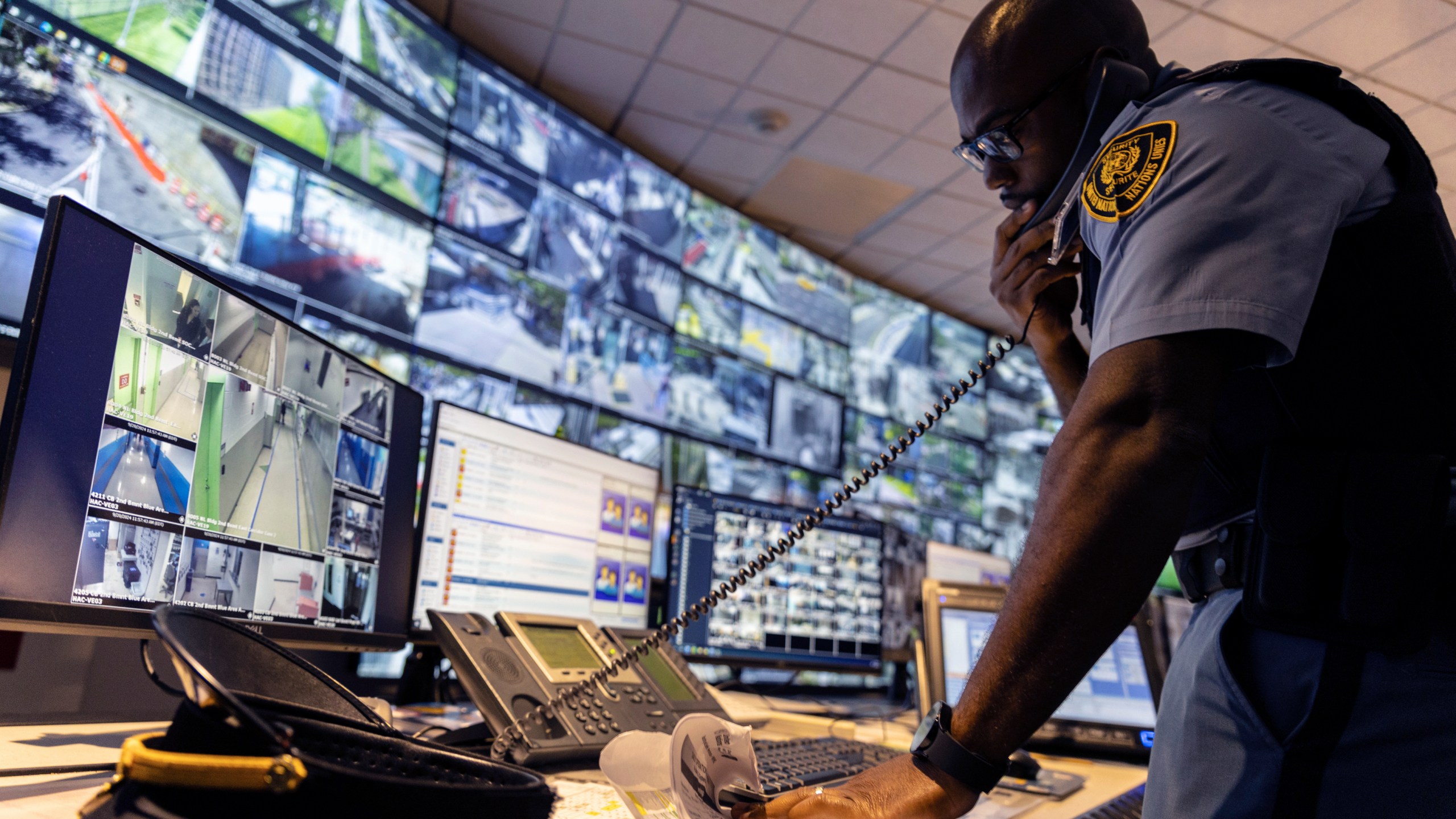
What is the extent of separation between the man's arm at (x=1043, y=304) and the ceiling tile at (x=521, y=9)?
8.43 ft

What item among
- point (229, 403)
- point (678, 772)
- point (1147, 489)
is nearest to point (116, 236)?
point (229, 403)

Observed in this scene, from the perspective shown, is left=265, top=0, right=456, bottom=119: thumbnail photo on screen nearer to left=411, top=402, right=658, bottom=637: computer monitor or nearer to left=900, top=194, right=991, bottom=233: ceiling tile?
left=411, top=402, right=658, bottom=637: computer monitor

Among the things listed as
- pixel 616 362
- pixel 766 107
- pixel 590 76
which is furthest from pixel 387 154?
pixel 766 107

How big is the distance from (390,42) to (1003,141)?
2.67 m

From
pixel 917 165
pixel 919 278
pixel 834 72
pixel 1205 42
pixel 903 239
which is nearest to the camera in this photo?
pixel 1205 42

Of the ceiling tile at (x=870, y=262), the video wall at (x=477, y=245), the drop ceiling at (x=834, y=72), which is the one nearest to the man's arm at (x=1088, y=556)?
the video wall at (x=477, y=245)

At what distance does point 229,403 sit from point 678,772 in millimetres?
659

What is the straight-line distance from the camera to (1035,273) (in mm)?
1135

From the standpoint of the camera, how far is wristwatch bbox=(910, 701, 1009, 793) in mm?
620

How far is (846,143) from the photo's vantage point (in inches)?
153

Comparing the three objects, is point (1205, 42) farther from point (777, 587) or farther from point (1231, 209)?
point (1231, 209)

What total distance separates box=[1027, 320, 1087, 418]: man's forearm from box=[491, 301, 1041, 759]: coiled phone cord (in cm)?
4

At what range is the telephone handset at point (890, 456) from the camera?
91cm

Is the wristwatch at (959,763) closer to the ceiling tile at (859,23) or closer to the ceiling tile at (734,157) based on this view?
the ceiling tile at (859,23)
